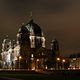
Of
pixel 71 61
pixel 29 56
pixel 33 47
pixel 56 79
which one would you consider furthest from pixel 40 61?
pixel 56 79

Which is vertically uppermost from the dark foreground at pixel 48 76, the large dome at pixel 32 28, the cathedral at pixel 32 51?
the large dome at pixel 32 28

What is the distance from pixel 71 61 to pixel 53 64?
33.9 metres

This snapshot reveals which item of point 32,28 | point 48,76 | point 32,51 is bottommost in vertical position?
point 48,76

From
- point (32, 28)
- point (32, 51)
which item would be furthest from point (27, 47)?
point (32, 28)

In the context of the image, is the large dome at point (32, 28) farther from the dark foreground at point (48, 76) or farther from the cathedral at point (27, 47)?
the dark foreground at point (48, 76)

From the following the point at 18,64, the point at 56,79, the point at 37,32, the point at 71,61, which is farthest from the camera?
the point at 71,61

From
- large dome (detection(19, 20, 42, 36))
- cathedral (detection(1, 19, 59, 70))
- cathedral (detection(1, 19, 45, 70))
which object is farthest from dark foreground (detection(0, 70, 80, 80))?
large dome (detection(19, 20, 42, 36))

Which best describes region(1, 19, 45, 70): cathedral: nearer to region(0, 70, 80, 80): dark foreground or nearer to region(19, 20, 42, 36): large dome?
region(19, 20, 42, 36): large dome

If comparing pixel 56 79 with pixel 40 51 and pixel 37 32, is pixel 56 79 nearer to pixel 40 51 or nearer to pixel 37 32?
pixel 40 51

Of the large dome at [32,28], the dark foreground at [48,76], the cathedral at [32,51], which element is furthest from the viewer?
the large dome at [32,28]

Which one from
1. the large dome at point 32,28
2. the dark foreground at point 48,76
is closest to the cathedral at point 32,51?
the large dome at point 32,28

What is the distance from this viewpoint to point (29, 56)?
500 feet

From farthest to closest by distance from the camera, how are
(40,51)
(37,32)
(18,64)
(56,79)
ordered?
(37,32) → (40,51) → (18,64) → (56,79)

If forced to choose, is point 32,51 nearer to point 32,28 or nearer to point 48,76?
point 32,28
